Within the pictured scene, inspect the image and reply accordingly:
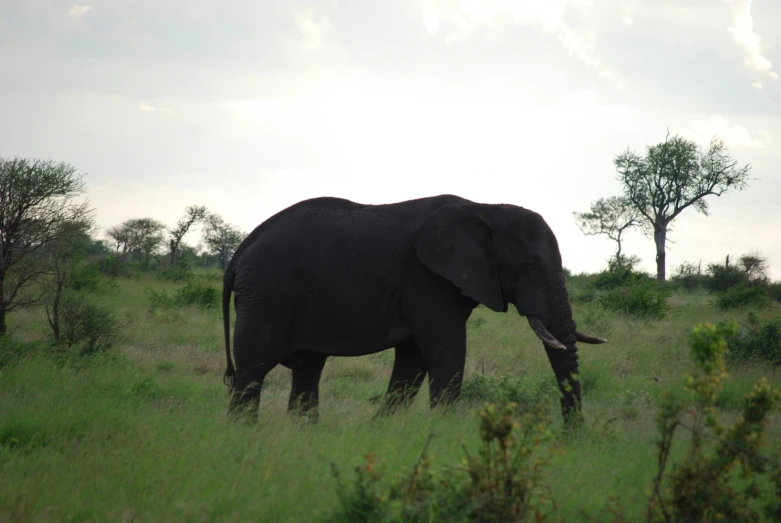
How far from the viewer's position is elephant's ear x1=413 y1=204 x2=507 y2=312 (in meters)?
6.82

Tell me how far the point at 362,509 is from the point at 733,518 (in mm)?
2022

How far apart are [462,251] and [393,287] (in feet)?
2.30

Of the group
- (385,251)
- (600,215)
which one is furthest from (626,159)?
(385,251)

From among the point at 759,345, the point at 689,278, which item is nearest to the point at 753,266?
the point at 689,278

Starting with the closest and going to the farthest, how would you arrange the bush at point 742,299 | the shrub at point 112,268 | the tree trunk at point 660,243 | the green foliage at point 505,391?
the green foliage at point 505,391 < the bush at point 742,299 < the shrub at point 112,268 < the tree trunk at point 660,243

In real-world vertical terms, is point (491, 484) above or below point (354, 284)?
below

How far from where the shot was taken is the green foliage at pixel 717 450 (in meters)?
4.08

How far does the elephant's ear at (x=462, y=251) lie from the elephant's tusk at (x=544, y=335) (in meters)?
0.31

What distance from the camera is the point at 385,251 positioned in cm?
710

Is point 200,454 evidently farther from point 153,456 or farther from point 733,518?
point 733,518

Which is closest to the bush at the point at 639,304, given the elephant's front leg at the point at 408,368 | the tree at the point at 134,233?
the elephant's front leg at the point at 408,368

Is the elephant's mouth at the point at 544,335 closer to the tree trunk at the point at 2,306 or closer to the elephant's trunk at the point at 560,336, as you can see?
the elephant's trunk at the point at 560,336

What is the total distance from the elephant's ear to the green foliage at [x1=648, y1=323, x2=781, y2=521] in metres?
2.65

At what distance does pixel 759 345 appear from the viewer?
39.3 ft
